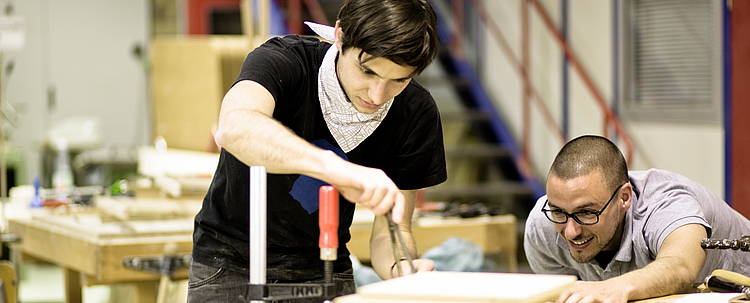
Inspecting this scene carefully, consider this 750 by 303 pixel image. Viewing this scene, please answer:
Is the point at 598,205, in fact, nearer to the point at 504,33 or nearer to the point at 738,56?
the point at 738,56

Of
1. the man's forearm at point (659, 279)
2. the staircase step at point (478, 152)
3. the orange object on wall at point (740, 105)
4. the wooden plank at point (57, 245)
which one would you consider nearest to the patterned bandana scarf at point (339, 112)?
the man's forearm at point (659, 279)

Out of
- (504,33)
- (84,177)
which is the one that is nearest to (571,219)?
(504,33)

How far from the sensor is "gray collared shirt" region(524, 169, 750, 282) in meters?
2.75

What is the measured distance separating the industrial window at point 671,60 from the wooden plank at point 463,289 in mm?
4614

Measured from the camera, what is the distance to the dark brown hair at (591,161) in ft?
9.20

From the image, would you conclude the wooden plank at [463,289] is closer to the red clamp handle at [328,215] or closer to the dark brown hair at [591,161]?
the red clamp handle at [328,215]

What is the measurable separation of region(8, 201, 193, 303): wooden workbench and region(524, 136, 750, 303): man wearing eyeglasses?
5.57 ft

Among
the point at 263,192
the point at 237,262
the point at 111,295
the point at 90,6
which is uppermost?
the point at 90,6

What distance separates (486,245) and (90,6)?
20.8 feet

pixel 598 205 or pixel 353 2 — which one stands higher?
pixel 353 2

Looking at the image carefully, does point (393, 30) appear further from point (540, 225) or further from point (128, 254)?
point (128, 254)

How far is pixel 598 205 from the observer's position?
9.14 feet

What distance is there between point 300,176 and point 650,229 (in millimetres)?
950

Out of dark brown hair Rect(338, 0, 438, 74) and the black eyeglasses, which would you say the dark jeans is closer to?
dark brown hair Rect(338, 0, 438, 74)
